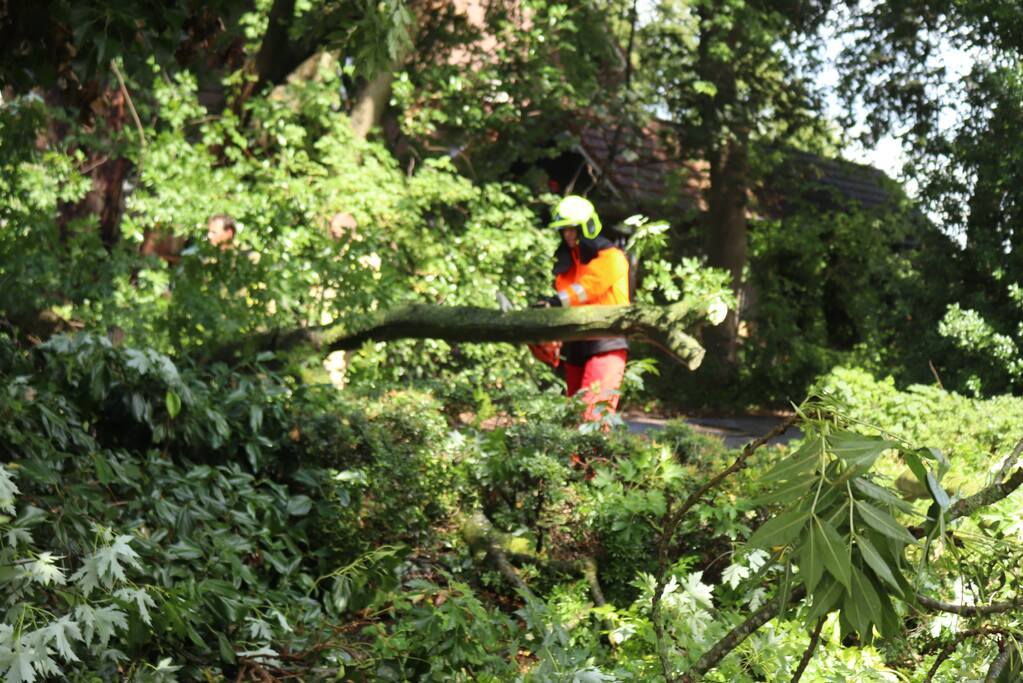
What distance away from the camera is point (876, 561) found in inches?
79.7

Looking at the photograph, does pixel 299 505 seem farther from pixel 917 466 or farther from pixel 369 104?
pixel 369 104

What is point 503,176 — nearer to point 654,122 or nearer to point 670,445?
point 654,122

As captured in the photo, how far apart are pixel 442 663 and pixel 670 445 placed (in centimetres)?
306

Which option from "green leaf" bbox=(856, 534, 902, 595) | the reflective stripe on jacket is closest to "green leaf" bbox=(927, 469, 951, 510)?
"green leaf" bbox=(856, 534, 902, 595)

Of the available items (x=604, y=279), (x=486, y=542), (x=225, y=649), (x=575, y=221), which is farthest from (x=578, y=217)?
(x=225, y=649)

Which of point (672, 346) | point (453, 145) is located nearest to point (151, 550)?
point (672, 346)

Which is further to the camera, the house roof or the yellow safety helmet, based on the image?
the house roof

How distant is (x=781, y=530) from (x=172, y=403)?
3948 millimetres

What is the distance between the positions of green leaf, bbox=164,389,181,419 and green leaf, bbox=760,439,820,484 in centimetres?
382

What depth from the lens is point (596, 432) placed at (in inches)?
273

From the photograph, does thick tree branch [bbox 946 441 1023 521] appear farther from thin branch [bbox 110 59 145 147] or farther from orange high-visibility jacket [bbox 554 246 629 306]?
thin branch [bbox 110 59 145 147]

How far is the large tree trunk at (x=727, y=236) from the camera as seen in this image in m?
19.9

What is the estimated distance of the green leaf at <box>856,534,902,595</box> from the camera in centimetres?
199

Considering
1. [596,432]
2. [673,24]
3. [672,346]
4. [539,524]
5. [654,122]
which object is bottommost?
[539,524]
